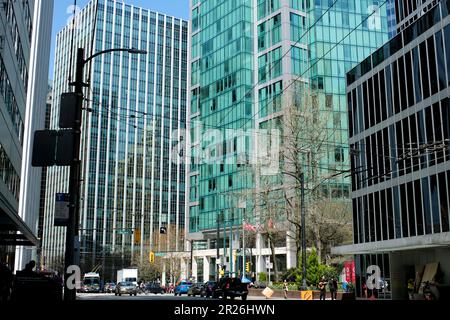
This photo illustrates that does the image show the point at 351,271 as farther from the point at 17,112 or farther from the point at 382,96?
the point at 17,112

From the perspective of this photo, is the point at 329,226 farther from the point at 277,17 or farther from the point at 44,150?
the point at 44,150

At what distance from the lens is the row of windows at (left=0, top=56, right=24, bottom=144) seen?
103 feet

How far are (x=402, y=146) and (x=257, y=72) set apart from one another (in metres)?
43.9

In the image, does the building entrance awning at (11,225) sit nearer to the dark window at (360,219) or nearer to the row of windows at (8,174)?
the row of windows at (8,174)

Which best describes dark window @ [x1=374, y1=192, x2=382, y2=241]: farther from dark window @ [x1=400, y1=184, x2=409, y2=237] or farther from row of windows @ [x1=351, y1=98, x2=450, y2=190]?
dark window @ [x1=400, y1=184, x2=409, y2=237]

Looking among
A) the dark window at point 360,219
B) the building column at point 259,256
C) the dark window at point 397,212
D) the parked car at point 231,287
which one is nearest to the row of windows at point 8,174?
the parked car at point 231,287

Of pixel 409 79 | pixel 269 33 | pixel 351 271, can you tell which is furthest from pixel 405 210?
pixel 269 33

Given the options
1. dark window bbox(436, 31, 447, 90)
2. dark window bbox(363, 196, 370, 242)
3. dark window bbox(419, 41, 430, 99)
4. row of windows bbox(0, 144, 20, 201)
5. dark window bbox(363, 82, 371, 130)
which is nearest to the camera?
row of windows bbox(0, 144, 20, 201)

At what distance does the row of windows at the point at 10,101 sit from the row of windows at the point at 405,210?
1036 inches

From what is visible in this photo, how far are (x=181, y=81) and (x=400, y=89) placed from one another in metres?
68.6

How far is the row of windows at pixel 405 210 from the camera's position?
34.0 m

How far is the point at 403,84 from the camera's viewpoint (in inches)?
1540

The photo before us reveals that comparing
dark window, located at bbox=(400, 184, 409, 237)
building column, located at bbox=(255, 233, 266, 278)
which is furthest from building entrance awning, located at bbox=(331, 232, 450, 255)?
building column, located at bbox=(255, 233, 266, 278)

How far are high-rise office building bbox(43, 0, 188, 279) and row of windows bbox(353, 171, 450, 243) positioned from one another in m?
47.1
